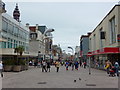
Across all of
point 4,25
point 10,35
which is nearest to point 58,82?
point 4,25

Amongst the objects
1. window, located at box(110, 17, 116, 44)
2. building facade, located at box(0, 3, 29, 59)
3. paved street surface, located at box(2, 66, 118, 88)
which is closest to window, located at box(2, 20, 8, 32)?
building facade, located at box(0, 3, 29, 59)

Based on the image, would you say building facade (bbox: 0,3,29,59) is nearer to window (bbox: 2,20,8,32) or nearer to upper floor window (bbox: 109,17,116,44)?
window (bbox: 2,20,8,32)

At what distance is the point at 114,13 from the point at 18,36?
70.0ft

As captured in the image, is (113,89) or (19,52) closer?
(113,89)

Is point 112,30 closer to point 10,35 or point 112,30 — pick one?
point 112,30

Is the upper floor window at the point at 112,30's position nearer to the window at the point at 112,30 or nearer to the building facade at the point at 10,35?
the window at the point at 112,30

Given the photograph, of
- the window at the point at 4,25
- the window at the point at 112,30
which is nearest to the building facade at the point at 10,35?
the window at the point at 4,25

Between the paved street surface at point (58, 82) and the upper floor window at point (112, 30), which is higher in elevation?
the upper floor window at point (112, 30)

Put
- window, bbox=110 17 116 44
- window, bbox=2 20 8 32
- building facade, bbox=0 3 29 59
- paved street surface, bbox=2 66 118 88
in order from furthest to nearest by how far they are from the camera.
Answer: window, bbox=2 20 8 32
window, bbox=110 17 116 44
building facade, bbox=0 3 29 59
paved street surface, bbox=2 66 118 88

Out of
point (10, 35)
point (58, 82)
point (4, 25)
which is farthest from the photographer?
point (10, 35)

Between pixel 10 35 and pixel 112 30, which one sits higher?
pixel 112 30

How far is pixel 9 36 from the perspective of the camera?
36.5 metres

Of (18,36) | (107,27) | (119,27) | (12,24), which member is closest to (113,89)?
(119,27)

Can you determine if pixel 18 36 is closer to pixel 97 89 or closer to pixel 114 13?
pixel 114 13
